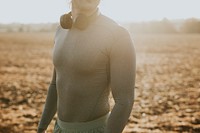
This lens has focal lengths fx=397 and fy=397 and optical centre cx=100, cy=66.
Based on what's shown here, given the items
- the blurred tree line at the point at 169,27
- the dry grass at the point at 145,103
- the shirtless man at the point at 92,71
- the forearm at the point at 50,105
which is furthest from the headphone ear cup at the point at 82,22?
the blurred tree line at the point at 169,27

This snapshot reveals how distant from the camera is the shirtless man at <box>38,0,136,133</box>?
1.55m

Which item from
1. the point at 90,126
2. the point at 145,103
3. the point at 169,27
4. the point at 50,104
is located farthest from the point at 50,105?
the point at 169,27

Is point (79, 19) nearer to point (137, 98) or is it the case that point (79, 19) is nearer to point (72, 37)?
point (72, 37)

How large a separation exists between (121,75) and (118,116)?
16cm

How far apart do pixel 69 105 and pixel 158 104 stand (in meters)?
7.18

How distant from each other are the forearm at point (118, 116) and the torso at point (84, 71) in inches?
4.5

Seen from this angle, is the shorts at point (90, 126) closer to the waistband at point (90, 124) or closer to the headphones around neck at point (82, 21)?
the waistband at point (90, 124)

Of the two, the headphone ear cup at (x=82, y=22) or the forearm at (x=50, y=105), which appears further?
the forearm at (x=50, y=105)

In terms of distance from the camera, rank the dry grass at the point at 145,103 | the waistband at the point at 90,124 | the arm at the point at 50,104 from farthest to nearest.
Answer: the dry grass at the point at 145,103 < the arm at the point at 50,104 < the waistband at the point at 90,124

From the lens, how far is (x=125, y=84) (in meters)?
1.55

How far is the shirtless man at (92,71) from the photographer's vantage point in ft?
5.09

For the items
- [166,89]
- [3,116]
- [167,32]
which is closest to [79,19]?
[3,116]

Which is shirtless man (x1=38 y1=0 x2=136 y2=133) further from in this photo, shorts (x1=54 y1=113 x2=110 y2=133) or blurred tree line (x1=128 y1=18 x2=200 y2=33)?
blurred tree line (x1=128 y1=18 x2=200 y2=33)

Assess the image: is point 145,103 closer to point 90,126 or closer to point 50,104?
point 50,104
